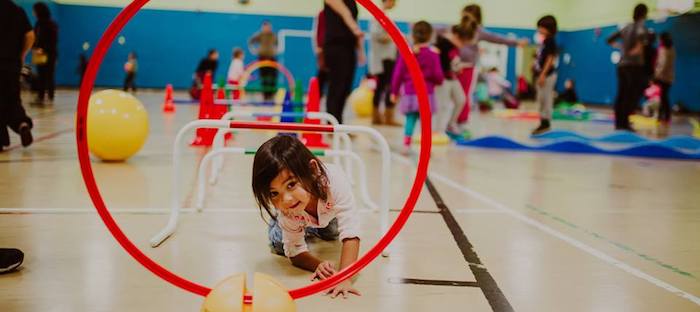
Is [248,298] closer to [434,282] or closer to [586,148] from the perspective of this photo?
[434,282]

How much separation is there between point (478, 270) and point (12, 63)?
4.03 m

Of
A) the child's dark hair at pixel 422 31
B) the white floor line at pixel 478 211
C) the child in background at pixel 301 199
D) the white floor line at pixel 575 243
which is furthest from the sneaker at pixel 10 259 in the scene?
the child's dark hair at pixel 422 31

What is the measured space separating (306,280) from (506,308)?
26.3 inches

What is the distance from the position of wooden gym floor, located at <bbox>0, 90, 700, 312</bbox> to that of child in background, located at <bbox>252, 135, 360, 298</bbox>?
9 cm

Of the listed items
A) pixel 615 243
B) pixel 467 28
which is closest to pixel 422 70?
pixel 467 28

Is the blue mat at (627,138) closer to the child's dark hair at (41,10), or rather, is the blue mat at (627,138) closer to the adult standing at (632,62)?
the adult standing at (632,62)

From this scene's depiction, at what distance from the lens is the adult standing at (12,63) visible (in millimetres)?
4508

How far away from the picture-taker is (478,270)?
7.30ft

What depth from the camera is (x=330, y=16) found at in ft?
17.3

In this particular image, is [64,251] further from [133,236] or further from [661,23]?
[661,23]

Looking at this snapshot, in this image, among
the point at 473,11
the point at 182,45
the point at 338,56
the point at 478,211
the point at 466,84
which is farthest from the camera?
the point at 182,45

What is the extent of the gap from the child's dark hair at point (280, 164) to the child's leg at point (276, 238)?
15.5 inches

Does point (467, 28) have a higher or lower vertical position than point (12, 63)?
higher

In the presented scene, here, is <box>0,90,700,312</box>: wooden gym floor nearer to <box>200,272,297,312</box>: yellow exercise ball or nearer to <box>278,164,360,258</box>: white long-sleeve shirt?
<box>278,164,360,258</box>: white long-sleeve shirt
